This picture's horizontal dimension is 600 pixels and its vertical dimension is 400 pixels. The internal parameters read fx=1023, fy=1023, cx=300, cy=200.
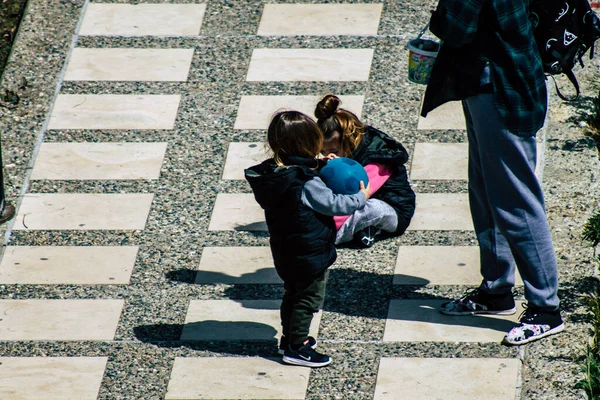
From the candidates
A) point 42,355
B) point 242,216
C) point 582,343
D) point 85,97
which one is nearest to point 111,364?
point 42,355

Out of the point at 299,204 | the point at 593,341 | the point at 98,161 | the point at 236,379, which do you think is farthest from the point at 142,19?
the point at 593,341

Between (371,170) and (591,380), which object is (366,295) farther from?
(591,380)

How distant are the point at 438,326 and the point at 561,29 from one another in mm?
1448

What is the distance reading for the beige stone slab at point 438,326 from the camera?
464 cm

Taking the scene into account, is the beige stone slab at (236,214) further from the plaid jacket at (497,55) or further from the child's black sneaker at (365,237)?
the plaid jacket at (497,55)

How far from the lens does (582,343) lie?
449 cm

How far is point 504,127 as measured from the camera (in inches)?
166

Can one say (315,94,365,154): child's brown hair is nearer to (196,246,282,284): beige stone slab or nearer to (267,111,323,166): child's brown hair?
(196,246,282,284): beige stone slab

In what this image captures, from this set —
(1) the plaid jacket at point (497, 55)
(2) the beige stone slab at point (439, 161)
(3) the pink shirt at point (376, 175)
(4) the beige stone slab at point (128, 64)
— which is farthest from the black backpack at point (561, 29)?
(4) the beige stone slab at point (128, 64)

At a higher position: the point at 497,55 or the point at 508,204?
the point at 497,55

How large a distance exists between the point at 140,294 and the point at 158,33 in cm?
274

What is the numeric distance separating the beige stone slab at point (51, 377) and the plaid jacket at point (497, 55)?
1.98m

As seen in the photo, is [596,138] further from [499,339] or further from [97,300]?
[97,300]

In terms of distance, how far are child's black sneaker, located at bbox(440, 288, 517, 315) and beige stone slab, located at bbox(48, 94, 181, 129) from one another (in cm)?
237
